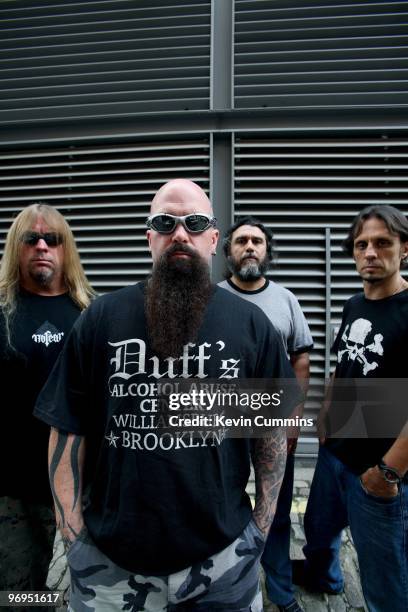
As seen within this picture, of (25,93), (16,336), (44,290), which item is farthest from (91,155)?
(16,336)

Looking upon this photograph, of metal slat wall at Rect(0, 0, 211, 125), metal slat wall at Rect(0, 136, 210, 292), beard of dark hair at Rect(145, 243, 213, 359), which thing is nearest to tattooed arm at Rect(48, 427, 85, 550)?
beard of dark hair at Rect(145, 243, 213, 359)

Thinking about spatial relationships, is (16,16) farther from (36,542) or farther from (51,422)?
(36,542)

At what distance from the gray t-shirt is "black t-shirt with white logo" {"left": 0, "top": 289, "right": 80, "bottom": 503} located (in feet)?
4.50

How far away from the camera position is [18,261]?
187 cm

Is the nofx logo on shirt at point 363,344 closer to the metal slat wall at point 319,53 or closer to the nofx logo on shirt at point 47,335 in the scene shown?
the nofx logo on shirt at point 47,335

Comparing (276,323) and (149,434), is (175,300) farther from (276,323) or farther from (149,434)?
(276,323)

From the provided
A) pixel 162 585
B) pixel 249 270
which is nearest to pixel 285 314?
pixel 249 270

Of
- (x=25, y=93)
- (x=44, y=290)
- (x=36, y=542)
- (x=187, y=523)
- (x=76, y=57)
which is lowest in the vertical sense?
(x=36, y=542)

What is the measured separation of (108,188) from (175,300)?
3.18 m

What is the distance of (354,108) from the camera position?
359 cm

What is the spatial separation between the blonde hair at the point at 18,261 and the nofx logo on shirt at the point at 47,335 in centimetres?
19

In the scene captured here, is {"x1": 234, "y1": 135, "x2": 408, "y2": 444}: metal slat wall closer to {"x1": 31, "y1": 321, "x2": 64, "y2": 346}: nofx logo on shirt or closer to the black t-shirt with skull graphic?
the black t-shirt with skull graphic

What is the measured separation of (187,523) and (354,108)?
423 centimetres

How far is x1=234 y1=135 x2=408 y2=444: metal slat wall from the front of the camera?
12.2 ft
